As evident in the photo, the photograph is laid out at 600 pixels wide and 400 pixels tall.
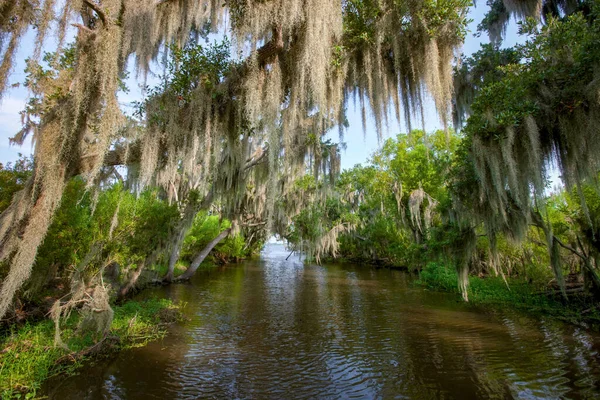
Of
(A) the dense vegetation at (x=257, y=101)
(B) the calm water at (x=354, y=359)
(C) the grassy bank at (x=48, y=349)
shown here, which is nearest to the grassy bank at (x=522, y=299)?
(A) the dense vegetation at (x=257, y=101)

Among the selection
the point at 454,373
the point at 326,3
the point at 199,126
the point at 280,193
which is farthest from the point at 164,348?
the point at 280,193

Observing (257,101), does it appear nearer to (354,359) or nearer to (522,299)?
(354,359)

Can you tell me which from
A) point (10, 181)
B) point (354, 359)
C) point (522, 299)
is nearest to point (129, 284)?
point (10, 181)

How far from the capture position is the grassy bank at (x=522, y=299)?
7.97 metres

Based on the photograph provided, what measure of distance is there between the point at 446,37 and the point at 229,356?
24.1 feet

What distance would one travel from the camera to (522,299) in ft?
34.1

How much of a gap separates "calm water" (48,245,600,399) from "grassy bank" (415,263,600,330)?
36.1 inches

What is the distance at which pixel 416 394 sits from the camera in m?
4.49

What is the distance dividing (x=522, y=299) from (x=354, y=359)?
8.04 meters

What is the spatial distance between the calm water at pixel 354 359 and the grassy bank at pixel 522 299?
3.01ft

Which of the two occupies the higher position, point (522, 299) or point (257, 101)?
point (257, 101)

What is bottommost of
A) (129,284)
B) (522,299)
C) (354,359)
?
(354,359)

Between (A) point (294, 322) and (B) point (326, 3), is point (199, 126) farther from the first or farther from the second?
(A) point (294, 322)

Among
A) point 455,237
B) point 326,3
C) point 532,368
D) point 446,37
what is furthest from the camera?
point 455,237
